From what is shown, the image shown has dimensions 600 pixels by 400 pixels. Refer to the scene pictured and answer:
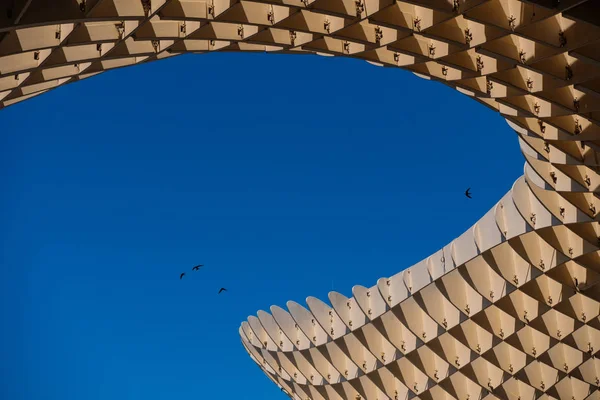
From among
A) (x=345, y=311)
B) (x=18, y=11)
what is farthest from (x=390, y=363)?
(x=18, y=11)

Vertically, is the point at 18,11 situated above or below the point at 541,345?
above

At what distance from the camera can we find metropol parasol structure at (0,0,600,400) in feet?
90.9

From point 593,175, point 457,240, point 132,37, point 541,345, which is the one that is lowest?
point 541,345

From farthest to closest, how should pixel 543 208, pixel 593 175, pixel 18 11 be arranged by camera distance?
pixel 543 208, pixel 593 175, pixel 18 11

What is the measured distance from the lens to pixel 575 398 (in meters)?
53.8

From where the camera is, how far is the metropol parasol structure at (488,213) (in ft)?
90.9

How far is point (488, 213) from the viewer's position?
4694cm

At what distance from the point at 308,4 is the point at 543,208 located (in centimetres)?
2109

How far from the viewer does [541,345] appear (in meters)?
51.2

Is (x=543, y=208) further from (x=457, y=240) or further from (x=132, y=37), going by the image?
(x=132, y=37)

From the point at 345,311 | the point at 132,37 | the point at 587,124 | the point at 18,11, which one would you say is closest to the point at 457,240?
the point at 345,311

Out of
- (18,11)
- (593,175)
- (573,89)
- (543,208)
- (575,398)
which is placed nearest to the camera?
(18,11)

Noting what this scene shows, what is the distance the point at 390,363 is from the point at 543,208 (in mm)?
21172

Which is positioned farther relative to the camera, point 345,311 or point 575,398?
point 345,311
